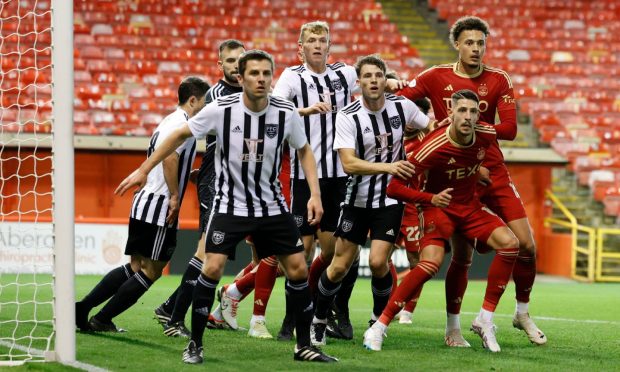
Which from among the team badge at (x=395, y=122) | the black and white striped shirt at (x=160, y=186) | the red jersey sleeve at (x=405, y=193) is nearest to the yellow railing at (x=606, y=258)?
the team badge at (x=395, y=122)

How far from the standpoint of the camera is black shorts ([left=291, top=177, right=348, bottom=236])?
24.8ft

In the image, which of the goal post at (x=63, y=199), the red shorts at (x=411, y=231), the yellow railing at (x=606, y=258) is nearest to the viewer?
the goal post at (x=63, y=199)

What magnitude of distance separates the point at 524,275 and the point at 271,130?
2.51 meters

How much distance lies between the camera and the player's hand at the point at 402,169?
21.2 ft

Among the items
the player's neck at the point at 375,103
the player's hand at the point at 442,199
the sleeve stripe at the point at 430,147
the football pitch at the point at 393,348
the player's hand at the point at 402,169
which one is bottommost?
the football pitch at the point at 393,348

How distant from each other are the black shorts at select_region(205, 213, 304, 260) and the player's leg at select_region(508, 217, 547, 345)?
1.94 meters

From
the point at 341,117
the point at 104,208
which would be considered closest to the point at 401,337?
the point at 341,117

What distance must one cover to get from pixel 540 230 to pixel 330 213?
10.1m

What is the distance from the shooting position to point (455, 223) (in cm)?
685

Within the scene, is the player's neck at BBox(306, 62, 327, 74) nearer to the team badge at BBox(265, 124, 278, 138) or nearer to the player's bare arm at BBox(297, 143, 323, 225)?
the player's bare arm at BBox(297, 143, 323, 225)

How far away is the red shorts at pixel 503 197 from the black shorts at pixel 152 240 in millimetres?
2293

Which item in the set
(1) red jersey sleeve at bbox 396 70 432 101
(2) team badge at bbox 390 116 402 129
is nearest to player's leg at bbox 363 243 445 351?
(2) team badge at bbox 390 116 402 129

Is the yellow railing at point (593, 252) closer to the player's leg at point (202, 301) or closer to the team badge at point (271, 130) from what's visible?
the team badge at point (271, 130)

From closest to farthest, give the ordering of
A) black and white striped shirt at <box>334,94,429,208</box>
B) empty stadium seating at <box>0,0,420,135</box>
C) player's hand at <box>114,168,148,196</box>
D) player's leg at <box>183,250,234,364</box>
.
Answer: player's hand at <box>114,168,148,196</box> < player's leg at <box>183,250,234,364</box> < black and white striped shirt at <box>334,94,429,208</box> < empty stadium seating at <box>0,0,420,135</box>
